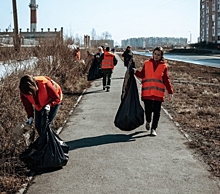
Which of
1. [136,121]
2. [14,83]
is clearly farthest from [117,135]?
[14,83]

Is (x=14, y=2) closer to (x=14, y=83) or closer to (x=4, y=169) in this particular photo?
(x=14, y=83)

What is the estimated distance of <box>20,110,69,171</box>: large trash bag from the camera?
5539mm

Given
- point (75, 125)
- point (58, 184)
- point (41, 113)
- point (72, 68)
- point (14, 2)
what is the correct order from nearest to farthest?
point (58, 184) < point (41, 113) < point (75, 125) < point (72, 68) < point (14, 2)

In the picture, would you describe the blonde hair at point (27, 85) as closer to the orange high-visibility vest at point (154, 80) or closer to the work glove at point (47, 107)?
the work glove at point (47, 107)

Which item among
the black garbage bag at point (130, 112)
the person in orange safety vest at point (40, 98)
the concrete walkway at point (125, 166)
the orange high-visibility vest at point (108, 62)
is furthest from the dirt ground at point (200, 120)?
the orange high-visibility vest at point (108, 62)

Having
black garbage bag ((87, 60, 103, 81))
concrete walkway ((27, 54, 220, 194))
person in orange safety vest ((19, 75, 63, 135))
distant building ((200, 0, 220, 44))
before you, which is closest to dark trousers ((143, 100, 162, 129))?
concrete walkway ((27, 54, 220, 194))

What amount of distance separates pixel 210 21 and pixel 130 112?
109m

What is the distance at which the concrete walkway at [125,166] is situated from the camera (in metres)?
4.93

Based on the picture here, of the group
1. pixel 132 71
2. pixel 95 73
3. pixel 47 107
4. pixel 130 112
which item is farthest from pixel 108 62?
pixel 47 107

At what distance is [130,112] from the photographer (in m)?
7.98

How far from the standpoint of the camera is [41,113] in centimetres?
591

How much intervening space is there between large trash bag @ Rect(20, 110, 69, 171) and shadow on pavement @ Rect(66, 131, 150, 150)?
125cm

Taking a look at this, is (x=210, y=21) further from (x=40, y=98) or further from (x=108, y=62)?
(x=40, y=98)

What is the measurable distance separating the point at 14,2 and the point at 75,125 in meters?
12.1
